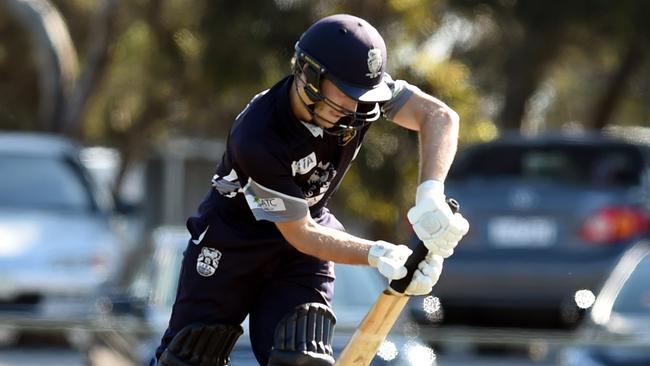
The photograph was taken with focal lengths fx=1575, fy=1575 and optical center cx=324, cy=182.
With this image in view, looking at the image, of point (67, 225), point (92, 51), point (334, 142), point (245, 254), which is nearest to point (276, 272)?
point (245, 254)

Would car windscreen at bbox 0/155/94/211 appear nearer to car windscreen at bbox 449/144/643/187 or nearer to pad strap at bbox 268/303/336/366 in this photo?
car windscreen at bbox 449/144/643/187

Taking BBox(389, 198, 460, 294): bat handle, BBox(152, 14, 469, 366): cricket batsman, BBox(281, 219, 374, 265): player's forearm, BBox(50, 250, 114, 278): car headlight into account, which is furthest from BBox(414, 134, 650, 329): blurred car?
BBox(389, 198, 460, 294): bat handle

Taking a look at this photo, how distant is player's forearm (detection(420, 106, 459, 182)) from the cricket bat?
172 mm

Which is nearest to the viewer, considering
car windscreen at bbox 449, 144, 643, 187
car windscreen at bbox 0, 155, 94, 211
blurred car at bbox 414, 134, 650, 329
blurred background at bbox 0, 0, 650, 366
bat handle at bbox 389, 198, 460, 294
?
bat handle at bbox 389, 198, 460, 294

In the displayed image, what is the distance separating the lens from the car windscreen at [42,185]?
12.9m

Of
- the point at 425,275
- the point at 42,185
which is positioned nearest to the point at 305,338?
the point at 425,275

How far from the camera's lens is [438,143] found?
554 cm

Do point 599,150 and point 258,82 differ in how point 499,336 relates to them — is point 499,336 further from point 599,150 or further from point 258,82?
point 258,82

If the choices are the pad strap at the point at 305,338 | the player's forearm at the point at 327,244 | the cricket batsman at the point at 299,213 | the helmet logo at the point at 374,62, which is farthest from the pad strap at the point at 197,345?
the helmet logo at the point at 374,62

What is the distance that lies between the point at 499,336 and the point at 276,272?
5.03m

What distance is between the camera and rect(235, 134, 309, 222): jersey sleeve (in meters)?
5.39

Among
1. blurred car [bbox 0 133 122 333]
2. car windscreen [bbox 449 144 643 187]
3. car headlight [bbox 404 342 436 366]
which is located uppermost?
car windscreen [bbox 449 144 643 187]

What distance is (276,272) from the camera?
5773 millimetres

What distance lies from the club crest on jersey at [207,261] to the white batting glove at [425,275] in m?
0.85
